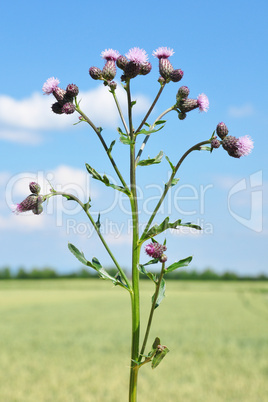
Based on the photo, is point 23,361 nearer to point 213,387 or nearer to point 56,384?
point 56,384

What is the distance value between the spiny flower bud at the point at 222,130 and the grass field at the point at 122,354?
438cm

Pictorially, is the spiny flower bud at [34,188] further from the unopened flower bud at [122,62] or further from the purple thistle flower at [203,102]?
the purple thistle flower at [203,102]

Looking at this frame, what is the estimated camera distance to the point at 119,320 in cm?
1048

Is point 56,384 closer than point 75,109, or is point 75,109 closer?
point 75,109

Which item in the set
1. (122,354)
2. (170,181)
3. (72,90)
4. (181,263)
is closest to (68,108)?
(72,90)

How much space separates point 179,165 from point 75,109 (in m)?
0.48

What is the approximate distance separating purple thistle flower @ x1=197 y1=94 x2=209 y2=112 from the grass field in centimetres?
433

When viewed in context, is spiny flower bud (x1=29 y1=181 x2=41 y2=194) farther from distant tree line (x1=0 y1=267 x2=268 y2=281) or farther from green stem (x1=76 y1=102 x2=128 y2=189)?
distant tree line (x1=0 y1=267 x2=268 y2=281)

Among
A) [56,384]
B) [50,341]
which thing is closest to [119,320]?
[50,341]

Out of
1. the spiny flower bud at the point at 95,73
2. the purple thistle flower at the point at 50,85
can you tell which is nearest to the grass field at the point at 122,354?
the purple thistle flower at the point at 50,85

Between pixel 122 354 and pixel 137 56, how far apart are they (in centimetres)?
641

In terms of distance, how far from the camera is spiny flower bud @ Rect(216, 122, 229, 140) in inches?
A: 67.4

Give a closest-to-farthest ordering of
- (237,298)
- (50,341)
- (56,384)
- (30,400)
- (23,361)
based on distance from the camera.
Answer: (30,400) < (56,384) < (23,361) < (50,341) < (237,298)

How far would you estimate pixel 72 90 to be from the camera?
1.79 metres
